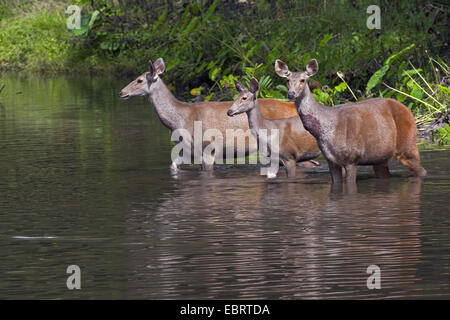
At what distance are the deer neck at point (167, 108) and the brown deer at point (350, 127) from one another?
250 cm

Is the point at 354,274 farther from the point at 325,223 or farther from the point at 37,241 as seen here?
the point at 37,241

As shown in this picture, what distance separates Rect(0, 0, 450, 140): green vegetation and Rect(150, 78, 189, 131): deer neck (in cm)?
292

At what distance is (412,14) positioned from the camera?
23000 millimetres

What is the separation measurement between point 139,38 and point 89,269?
70.9 feet

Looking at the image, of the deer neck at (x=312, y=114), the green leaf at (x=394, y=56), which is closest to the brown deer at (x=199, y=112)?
the deer neck at (x=312, y=114)

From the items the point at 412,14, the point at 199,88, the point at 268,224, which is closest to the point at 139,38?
the point at 199,88

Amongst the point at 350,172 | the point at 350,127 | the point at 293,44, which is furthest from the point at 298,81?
the point at 293,44

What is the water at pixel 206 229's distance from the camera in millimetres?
8445

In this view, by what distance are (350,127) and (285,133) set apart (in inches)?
54.1

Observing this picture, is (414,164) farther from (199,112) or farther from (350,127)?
(199,112)

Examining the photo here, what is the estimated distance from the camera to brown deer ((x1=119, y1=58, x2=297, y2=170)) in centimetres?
1506

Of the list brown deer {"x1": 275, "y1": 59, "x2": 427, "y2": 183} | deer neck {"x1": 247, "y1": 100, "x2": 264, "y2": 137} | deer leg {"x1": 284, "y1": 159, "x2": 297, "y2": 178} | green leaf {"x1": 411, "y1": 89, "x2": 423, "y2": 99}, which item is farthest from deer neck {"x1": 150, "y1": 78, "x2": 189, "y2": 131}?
green leaf {"x1": 411, "y1": 89, "x2": 423, "y2": 99}

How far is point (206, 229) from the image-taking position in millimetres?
10734

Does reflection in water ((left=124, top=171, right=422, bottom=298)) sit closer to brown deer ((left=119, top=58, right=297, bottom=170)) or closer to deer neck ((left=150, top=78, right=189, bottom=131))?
brown deer ((left=119, top=58, right=297, bottom=170))
